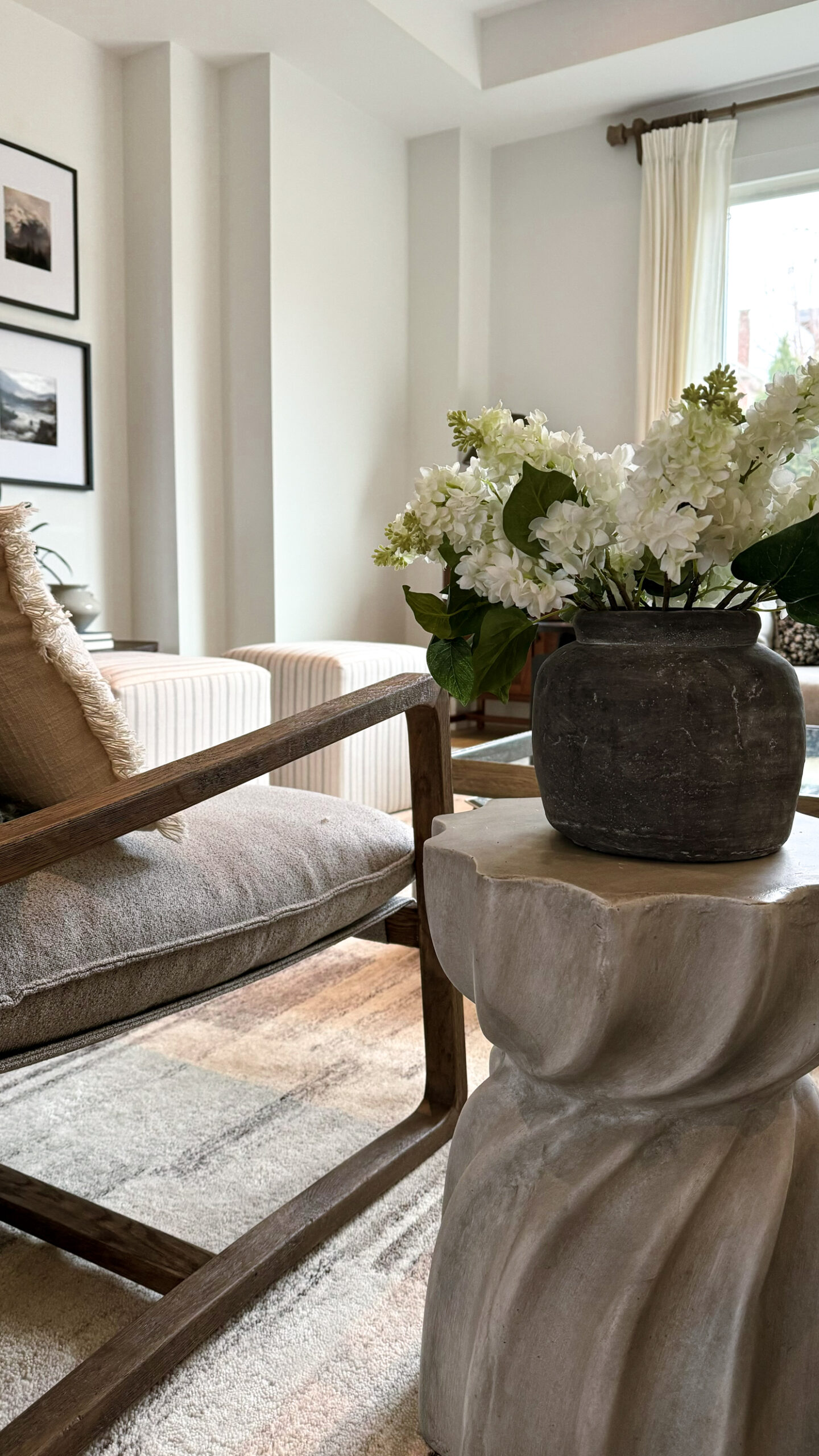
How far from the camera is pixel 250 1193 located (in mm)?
1290

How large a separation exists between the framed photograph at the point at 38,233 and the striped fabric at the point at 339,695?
1673mm

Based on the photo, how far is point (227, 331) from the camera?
4.49 m

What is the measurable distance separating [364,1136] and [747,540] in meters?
0.98

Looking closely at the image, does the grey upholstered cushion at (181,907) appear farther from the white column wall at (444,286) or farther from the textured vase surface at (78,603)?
the white column wall at (444,286)

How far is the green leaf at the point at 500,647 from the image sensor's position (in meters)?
0.92

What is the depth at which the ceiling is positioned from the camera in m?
3.96

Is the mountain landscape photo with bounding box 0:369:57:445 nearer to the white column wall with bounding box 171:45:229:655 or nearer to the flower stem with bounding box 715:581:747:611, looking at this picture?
the white column wall with bounding box 171:45:229:655

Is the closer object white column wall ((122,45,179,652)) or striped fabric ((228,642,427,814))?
striped fabric ((228,642,427,814))

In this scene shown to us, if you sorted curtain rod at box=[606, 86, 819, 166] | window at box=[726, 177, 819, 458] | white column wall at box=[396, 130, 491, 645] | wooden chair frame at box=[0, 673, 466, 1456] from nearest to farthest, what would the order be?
wooden chair frame at box=[0, 673, 466, 1456], curtain rod at box=[606, 86, 819, 166], window at box=[726, 177, 819, 458], white column wall at box=[396, 130, 491, 645]

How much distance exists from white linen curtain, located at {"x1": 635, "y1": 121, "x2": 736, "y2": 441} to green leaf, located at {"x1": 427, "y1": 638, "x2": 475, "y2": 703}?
4040mm

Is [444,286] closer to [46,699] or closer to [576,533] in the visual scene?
[46,699]

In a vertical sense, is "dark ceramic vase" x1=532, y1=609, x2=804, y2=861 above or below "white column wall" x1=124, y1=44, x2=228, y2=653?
below

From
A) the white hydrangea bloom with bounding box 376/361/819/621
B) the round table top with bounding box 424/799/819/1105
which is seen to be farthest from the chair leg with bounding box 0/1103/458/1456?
the white hydrangea bloom with bounding box 376/361/819/621

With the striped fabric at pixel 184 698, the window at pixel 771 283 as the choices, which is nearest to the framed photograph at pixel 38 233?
the striped fabric at pixel 184 698
